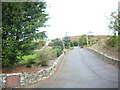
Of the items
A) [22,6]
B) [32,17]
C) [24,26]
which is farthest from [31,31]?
[22,6]

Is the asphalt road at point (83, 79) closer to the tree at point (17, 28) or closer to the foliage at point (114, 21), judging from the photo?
the tree at point (17, 28)

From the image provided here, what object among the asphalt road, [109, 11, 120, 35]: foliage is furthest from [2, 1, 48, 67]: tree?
[109, 11, 120, 35]: foliage

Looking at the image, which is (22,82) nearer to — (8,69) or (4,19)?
(8,69)

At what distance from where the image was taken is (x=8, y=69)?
5.42 meters

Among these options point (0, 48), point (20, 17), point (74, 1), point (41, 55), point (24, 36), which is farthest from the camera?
point (74, 1)

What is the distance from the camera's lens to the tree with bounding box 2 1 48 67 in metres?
5.10

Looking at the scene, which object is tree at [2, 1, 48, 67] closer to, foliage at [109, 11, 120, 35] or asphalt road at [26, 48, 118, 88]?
asphalt road at [26, 48, 118, 88]

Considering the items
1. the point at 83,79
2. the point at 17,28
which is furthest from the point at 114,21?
the point at 17,28

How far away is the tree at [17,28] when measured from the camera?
510 cm

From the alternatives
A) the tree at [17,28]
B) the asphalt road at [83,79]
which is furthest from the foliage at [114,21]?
the tree at [17,28]

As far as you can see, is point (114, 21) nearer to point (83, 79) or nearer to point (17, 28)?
point (83, 79)

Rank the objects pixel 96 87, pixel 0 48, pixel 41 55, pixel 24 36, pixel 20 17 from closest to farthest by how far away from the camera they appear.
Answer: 1. pixel 96 87
2. pixel 0 48
3. pixel 20 17
4. pixel 24 36
5. pixel 41 55

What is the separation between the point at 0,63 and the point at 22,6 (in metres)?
2.99

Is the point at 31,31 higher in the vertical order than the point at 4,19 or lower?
lower
